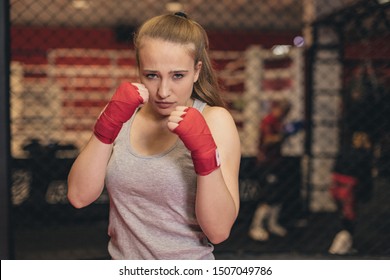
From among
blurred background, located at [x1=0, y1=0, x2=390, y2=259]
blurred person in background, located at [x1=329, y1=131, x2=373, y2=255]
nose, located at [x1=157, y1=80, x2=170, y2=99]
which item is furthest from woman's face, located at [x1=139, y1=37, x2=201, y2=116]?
blurred person in background, located at [x1=329, y1=131, x2=373, y2=255]

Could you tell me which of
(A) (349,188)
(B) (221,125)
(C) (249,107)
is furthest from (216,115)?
(C) (249,107)

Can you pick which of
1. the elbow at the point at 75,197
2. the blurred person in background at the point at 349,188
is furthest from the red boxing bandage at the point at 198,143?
the blurred person in background at the point at 349,188

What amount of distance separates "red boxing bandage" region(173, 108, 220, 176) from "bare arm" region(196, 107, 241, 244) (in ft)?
0.06

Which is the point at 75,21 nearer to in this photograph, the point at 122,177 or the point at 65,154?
the point at 65,154

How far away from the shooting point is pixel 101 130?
928mm

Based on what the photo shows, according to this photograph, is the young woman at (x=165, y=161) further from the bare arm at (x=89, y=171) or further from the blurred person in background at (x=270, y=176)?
the blurred person in background at (x=270, y=176)

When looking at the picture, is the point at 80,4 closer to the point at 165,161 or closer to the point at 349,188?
the point at 349,188

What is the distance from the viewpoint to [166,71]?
2.97 feet

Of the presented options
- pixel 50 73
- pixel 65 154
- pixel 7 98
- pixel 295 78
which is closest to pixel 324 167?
pixel 295 78

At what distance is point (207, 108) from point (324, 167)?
13.2 ft

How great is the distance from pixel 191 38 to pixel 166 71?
0.28ft

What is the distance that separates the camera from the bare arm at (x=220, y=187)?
0.89 meters

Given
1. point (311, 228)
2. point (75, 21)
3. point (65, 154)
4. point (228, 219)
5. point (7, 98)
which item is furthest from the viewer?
point (75, 21)
